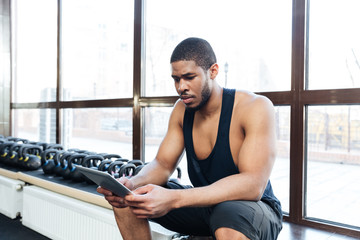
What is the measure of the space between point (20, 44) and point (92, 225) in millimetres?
3356

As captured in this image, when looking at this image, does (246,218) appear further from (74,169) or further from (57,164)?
(57,164)

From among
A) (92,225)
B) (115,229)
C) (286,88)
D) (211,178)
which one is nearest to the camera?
(211,178)

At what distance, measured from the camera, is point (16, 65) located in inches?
166

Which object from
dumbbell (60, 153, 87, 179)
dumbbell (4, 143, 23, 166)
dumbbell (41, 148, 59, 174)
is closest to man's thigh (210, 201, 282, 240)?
dumbbell (60, 153, 87, 179)

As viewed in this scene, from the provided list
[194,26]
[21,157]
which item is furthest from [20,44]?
[194,26]

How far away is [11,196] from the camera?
219 centimetres

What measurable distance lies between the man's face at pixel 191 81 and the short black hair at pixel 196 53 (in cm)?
2

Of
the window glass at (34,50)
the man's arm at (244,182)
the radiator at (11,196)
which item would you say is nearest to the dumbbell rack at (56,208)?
the radiator at (11,196)

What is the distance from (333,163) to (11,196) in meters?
2.05

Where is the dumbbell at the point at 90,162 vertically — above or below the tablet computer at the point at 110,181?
below

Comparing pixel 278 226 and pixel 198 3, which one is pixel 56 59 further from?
pixel 278 226

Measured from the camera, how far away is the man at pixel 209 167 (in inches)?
38.4

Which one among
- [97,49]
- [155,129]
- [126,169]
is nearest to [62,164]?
[126,169]

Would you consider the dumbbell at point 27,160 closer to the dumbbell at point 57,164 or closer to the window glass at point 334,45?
the dumbbell at point 57,164
